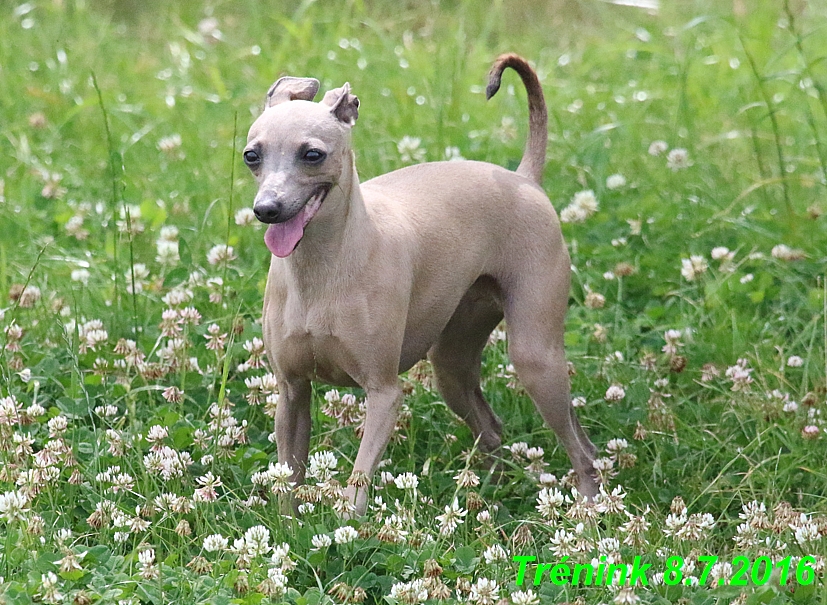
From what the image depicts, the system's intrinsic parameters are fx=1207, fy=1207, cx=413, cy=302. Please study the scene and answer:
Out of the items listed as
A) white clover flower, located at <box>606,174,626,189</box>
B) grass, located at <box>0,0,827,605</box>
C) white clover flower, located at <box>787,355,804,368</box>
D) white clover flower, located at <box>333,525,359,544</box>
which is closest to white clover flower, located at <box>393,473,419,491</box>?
grass, located at <box>0,0,827,605</box>

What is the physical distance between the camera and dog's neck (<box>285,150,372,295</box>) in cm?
328

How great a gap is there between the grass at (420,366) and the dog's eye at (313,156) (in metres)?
0.82

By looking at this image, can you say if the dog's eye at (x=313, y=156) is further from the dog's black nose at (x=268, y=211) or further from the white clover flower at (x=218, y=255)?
the white clover flower at (x=218, y=255)

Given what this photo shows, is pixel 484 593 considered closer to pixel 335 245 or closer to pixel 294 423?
pixel 294 423

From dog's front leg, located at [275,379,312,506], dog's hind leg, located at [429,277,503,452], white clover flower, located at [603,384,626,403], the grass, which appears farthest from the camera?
white clover flower, located at [603,384,626,403]

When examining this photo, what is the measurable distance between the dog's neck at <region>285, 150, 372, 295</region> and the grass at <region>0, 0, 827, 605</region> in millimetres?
520

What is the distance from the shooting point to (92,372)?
4.36 m

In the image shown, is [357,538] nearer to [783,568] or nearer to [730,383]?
[783,568]

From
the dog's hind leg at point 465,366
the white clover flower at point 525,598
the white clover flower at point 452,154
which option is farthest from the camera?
the white clover flower at point 452,154

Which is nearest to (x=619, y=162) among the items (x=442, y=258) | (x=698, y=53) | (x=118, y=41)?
(x=698, y=53)

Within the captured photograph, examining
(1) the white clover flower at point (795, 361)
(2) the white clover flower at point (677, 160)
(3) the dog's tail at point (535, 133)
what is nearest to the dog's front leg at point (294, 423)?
(3) the dog's tail at point (535, 133)

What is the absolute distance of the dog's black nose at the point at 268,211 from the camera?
295cm

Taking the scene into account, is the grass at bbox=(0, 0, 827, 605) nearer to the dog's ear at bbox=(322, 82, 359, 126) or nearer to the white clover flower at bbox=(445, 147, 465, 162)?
the white clover flower at bbox=(445, 147, 465, 162)

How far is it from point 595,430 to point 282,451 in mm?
1341
